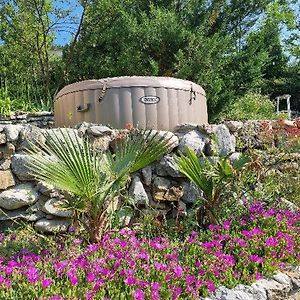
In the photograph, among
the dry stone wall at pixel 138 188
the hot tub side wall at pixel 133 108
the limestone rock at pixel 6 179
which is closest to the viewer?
the dry stone wall at pixel 138 188

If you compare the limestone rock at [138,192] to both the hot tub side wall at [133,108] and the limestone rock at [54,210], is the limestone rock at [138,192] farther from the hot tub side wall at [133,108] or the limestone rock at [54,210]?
the hot tub side wall at [133,108]

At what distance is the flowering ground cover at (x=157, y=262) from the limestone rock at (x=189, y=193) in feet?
2.07

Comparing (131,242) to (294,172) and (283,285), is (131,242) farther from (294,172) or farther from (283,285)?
(294,172)

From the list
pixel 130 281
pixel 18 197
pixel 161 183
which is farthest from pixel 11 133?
pixel 130 281

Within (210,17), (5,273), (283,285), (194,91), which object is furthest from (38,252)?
(210,17)

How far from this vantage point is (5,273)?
2.74 metres

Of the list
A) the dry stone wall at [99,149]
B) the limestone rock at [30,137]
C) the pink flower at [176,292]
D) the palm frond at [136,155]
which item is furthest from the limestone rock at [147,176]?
the pink flower at [176,292]

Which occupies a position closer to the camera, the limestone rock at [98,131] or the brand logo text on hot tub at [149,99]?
the limestone rock at [98,131]

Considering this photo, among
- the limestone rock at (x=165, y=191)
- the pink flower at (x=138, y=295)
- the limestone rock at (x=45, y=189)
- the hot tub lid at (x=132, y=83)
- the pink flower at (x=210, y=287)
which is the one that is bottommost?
the pink flower at (x=210, y=287)

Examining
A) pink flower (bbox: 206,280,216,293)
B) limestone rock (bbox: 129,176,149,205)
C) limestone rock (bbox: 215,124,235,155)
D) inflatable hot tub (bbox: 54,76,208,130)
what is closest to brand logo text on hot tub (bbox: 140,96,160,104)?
inflatable hot tub (bbox: 54,76,208,130)

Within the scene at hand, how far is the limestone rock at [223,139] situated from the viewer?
186 inches

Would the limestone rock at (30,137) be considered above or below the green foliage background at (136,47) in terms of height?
below

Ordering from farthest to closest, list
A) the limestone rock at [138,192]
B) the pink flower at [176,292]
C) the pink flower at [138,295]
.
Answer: the limestone rock at [138,192] → the pink flower at [176,292] → the pink flower at [138,295]

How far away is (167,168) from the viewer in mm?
4406
